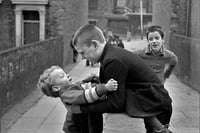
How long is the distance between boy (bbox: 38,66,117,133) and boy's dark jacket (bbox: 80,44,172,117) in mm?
71

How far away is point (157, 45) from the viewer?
516cm

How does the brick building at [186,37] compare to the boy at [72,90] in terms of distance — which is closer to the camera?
the boy at [72,90]

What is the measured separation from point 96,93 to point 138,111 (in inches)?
13.8

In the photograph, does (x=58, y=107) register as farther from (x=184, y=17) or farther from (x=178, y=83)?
(x=184, y=17)

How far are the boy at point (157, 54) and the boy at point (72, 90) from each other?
1.70 meters

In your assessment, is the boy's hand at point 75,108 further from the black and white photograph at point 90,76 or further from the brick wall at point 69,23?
the brick wall at point 69,23

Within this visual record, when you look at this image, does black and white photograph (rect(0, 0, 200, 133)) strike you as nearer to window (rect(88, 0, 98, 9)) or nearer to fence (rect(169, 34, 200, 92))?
fence (rect(169, 34, 200, 92))

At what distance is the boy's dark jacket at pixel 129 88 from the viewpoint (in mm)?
3012

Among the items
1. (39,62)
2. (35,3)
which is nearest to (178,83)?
(39,62)

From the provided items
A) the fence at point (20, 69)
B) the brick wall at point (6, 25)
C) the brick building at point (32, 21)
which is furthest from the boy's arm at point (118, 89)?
the brick wall at point (6, 25)

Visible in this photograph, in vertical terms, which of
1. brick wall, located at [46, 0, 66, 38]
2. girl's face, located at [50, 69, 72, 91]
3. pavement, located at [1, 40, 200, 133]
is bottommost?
pavement, located at [1, 40, 200, 133]

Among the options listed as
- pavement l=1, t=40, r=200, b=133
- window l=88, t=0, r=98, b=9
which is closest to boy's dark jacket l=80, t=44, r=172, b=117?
pavement l=1, t=40, r=200, b=133

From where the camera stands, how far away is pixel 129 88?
10.2 ft

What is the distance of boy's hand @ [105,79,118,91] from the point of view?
9.68 feet
